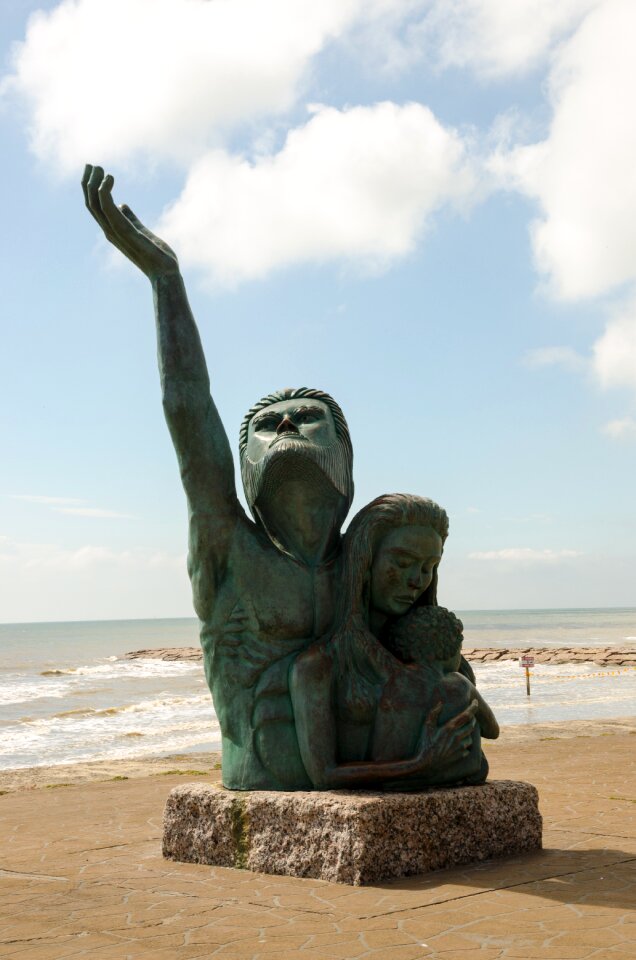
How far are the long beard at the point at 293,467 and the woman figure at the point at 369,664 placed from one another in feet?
0.84

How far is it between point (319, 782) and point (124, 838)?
183 cm

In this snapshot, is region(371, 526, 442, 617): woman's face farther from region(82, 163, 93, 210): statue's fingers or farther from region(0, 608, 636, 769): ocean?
region(0, 608, 636, 769): ocean

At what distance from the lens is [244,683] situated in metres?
4.27

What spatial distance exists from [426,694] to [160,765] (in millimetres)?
6684

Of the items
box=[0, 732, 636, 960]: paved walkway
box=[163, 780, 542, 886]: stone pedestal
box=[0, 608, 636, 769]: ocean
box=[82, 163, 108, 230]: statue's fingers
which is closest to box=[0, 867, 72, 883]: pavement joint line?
box=[0, 732, 636, 960]: paved walkway

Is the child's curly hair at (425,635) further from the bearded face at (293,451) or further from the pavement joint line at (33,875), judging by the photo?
the pavement joint line at (33,875)

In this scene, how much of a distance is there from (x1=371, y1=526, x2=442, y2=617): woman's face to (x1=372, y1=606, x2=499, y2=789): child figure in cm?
11

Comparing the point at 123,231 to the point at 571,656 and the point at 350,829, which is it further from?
the point at 571,656

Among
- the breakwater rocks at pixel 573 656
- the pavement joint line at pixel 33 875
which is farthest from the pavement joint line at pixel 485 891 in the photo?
the breakwater rocks at pixel 573 656

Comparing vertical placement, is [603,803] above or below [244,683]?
below

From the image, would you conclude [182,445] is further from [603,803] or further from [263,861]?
[603,803]

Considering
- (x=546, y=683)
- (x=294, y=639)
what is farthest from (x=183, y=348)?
(x=546, y=683)

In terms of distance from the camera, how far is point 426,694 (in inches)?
165

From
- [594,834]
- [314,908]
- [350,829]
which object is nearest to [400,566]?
[350,829]
